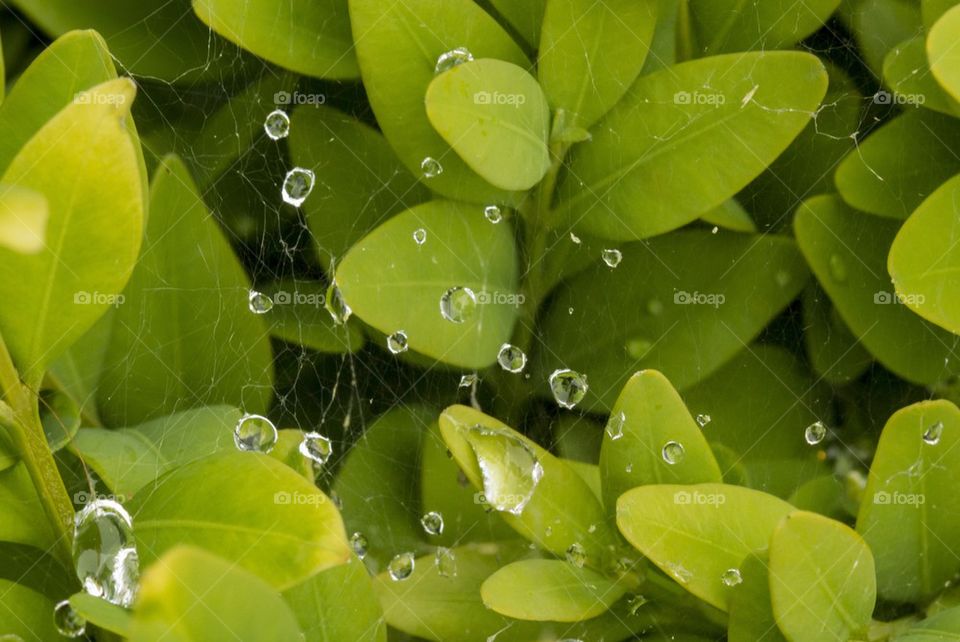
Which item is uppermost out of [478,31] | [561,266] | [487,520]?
[478,31]

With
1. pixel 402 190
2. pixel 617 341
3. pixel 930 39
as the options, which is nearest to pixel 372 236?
pixel 402 190

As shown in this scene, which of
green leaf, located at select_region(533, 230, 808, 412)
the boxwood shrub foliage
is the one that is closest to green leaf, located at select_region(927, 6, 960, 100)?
the boxwood shrub foliage

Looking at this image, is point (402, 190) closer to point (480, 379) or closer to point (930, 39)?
point (480, 379)

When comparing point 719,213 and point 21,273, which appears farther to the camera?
point 719,213

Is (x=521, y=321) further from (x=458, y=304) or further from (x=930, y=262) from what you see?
(x=930, y=262)

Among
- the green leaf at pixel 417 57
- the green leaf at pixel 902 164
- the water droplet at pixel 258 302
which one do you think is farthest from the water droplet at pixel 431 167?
→ the green leaf at pixel 902 164

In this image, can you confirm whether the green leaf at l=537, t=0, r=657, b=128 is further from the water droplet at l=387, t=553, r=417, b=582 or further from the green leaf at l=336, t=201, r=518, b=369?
the water droplet at l=387, t=553, r=417, b=582

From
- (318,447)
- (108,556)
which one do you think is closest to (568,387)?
(318,447)
